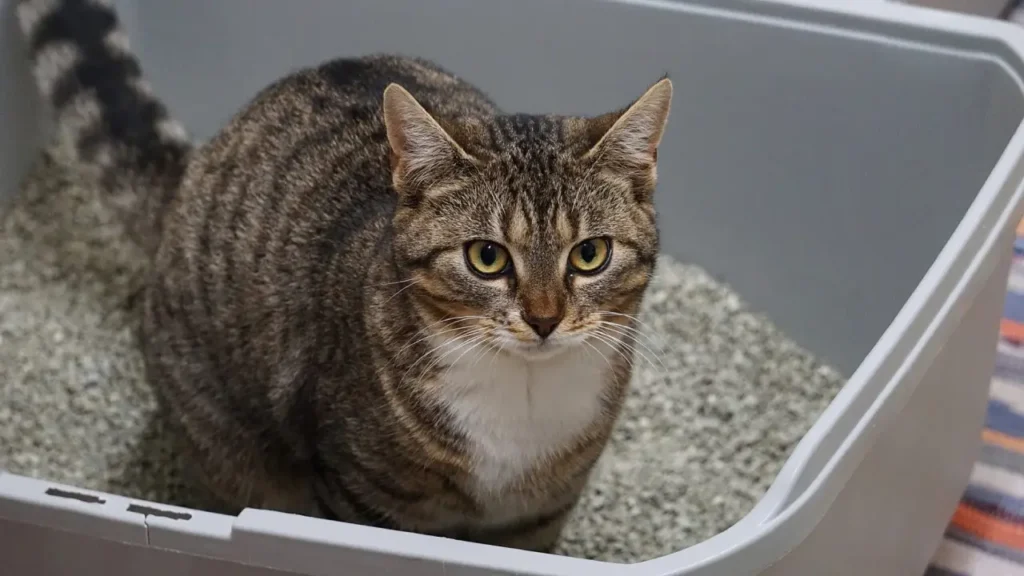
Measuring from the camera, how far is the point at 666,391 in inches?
73.8

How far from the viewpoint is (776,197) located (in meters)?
1.87

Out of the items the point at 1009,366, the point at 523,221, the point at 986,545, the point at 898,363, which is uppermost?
the point at 523,221

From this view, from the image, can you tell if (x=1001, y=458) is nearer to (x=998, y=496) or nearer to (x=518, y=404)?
(x=998, y=496)

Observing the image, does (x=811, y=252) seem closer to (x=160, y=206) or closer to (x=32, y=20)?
(x=160, y=206)

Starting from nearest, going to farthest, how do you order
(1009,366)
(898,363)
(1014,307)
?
(898,363) → (1009,366) → (1014,307)

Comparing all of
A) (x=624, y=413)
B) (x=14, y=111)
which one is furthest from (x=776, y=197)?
(x=14, y=111)

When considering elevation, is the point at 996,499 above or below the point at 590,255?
below

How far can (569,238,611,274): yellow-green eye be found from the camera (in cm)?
112

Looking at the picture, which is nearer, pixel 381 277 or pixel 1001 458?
pixel 381 277

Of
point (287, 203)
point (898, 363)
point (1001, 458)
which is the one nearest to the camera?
point (898, 363)

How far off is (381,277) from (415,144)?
Result: 207 millimetres

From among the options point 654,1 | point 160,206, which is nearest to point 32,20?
point 160,206

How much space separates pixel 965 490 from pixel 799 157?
63cm

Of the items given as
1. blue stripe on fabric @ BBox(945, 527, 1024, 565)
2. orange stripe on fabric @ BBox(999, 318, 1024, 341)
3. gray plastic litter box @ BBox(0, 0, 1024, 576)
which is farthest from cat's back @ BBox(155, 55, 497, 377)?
orange stripe on fabric @ BBox(999, 318, 1024, 341)
